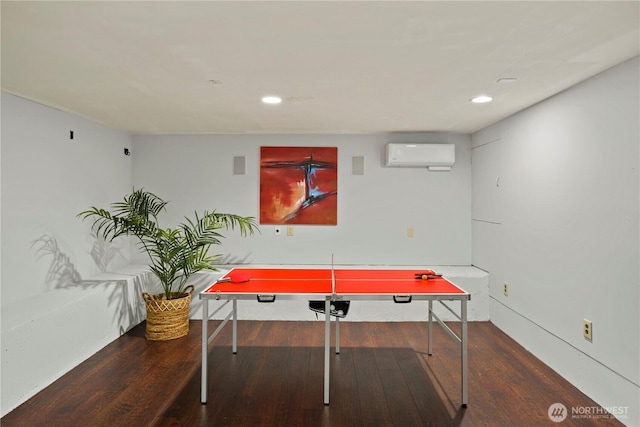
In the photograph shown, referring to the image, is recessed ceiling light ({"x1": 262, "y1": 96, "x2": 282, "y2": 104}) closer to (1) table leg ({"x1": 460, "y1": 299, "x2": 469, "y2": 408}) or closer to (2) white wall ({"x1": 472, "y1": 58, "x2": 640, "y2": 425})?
(1) table leg ({"x1": 460, "y1": 299, "x2": 469, "y2": 408})

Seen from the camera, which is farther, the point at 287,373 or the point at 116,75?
the point at 287,373

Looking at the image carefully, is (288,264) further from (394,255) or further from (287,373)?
(287,373)

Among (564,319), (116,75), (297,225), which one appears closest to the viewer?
(116,75)

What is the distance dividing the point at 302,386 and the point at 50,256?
2545mm

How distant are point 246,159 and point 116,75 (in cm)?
217

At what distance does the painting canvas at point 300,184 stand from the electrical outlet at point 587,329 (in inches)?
107

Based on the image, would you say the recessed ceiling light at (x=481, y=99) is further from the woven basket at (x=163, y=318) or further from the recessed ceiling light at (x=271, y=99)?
the woven basket at (x=163, y=318)

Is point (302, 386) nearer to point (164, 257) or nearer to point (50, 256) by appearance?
point (164, 257)

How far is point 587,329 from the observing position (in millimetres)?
2561

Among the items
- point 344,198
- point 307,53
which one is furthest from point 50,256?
point 344,198

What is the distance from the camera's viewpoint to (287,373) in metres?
2.91

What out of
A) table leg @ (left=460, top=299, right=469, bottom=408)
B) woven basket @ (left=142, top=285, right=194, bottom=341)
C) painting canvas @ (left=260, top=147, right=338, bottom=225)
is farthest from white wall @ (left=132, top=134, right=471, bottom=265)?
table leg @ (left=460, top=299, right=469, bottom=408)

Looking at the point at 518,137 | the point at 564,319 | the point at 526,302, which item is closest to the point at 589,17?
the point at 518,137

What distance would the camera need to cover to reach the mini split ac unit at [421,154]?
4336 millimetres
